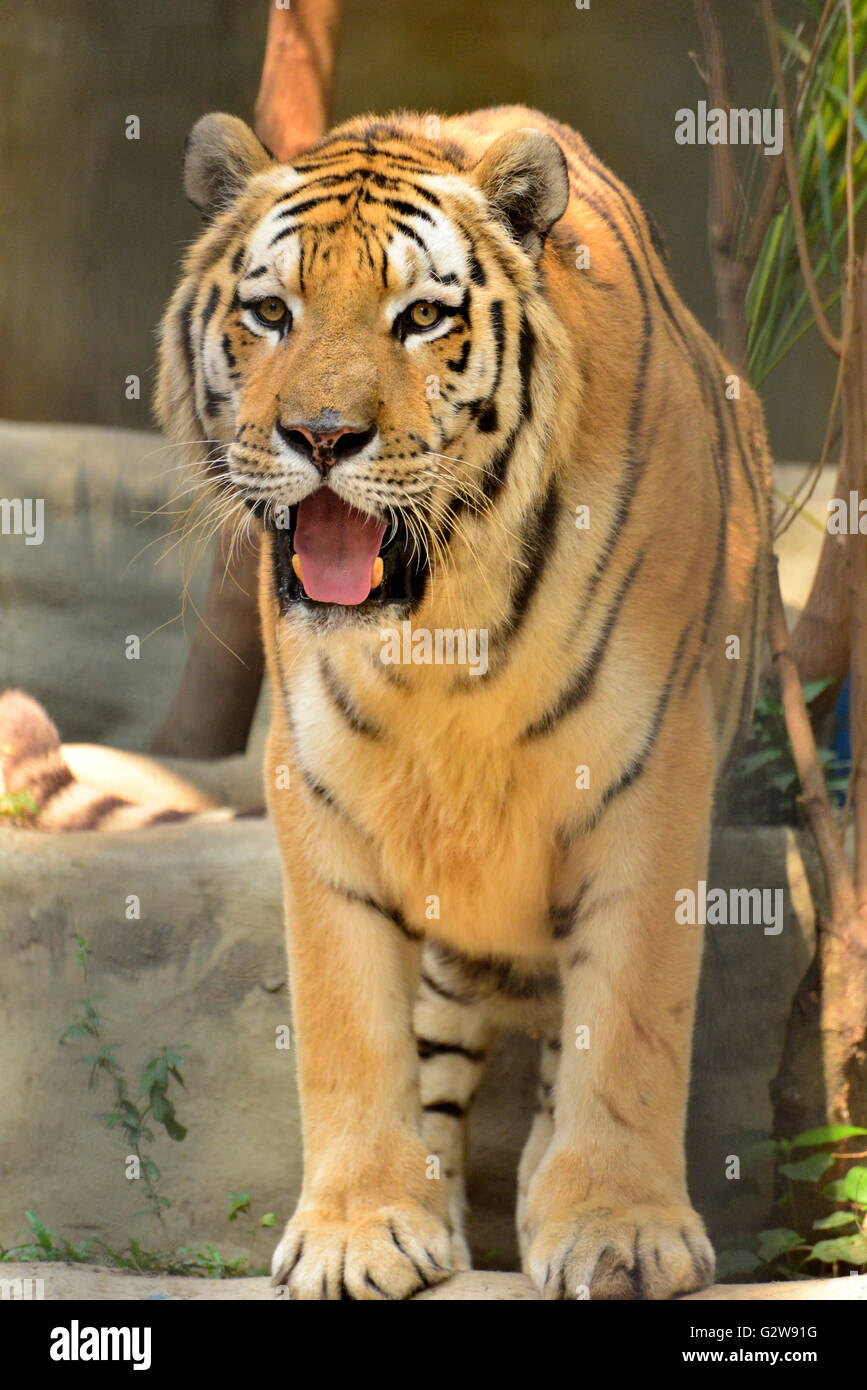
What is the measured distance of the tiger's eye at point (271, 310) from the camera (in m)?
2.01

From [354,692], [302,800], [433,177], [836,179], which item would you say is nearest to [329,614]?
[354,692]

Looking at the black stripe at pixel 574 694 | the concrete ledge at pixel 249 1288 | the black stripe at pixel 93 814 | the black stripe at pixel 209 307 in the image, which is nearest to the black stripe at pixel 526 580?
the black stripe at pixel 574 694

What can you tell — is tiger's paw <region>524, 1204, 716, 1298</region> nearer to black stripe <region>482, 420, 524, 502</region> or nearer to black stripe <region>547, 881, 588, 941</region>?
black stripe <region>547, 881, 588, 941</region>

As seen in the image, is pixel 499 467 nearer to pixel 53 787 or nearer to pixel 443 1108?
pixel 443 1108

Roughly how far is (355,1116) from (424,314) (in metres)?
1.19

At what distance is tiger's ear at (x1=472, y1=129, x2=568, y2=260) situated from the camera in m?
2.02

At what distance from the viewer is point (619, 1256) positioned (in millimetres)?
2062

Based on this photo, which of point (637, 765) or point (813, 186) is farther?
point (813, 186)
